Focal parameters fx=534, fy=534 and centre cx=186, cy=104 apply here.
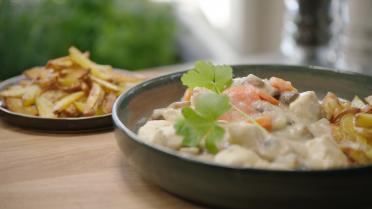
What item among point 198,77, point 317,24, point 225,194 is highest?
point 198,77

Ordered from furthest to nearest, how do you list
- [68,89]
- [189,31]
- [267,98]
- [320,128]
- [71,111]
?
[189,31]
[68,89]
[71,111]
[267,98]
[320,128]

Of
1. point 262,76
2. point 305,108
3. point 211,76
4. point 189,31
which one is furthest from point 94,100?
point 189,31

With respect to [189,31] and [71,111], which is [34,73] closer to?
[71,111]

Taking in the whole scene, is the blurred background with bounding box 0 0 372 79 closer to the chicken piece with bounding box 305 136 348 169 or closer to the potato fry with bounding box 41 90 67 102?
the potato fry with bounding box 41 90 67 102

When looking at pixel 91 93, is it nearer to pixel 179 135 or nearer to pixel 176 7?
pixel 179 135

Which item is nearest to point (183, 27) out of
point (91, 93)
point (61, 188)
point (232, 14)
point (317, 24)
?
point (232, 14)

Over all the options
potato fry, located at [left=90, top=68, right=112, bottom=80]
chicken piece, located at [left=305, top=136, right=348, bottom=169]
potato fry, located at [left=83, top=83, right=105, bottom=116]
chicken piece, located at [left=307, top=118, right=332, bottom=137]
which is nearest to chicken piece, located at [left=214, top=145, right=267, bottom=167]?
chicken piece, located at [left=305, top=136, right=348, bottom=169]

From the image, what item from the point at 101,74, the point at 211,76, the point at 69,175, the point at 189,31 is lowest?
the point at 189,31
